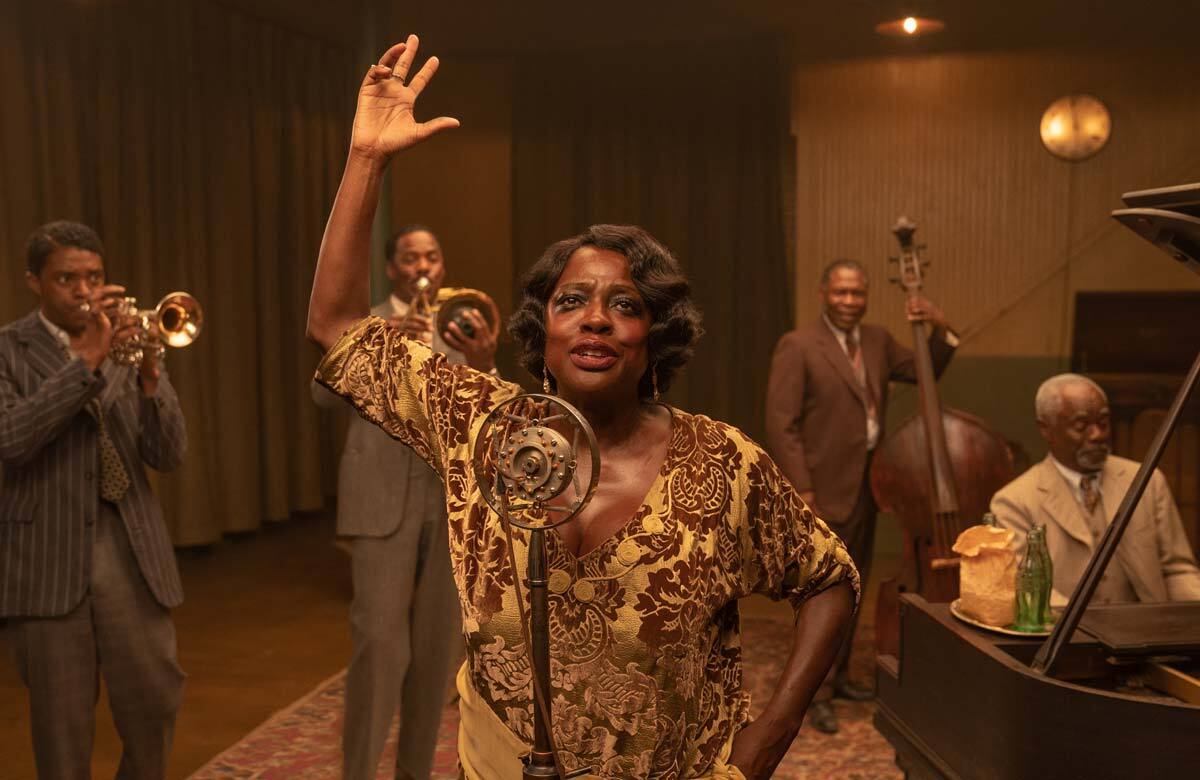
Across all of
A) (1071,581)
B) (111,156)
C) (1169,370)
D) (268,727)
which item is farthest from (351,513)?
(1169,370)

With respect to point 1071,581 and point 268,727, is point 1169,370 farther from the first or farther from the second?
point 268,727

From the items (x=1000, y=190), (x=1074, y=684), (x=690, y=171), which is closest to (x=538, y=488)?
(x=1074, y=684)

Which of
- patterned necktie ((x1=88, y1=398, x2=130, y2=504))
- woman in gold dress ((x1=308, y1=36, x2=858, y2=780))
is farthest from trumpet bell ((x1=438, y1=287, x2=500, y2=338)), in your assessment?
woman in gold dress ((x1=308, y1=36, x2=858, y2=780))

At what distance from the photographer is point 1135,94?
713cm

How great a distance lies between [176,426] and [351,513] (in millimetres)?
532

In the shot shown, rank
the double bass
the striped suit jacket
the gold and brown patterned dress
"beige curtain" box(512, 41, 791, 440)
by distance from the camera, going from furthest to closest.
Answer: "beige curtain" box(512, 41, 791, 440) → the double bass → the striped suit jacket → the gold and brown patterned dress

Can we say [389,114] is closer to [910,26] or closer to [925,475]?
[925,475]

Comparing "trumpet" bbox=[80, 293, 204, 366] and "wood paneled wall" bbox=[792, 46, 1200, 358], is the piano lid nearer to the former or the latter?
"trumpet" bbox=[80, 293, 204, 366]

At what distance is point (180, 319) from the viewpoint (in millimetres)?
3352

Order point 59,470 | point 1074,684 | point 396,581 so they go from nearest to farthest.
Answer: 1. point 1074,684
2. point 59,470
3. point 396,581

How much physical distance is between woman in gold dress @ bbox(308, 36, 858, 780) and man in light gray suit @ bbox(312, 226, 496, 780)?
151 centimetres

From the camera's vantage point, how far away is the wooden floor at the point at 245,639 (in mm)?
4227

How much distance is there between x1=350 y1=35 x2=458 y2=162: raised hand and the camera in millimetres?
1723

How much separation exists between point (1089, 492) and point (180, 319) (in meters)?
2.73
